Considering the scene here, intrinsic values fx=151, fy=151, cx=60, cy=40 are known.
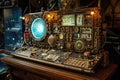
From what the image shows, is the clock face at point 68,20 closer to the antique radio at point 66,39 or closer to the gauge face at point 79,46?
the antique radio at point 66,39

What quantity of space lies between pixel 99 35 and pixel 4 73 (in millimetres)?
2690

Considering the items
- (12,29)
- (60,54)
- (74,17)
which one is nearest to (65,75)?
(60,54)

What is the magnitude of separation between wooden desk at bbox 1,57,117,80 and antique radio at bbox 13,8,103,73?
81 millimetres

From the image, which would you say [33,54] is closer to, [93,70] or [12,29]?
[93,70]

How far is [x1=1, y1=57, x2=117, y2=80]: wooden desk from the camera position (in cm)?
196

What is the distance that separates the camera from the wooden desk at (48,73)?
196cm

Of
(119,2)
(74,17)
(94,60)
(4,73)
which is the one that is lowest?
(4,73)

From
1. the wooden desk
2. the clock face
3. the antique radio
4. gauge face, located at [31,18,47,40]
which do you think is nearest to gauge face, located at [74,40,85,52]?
the antique radio

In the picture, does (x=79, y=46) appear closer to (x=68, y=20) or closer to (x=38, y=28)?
(x=68, y=20)

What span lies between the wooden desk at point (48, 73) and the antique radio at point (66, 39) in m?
0.08

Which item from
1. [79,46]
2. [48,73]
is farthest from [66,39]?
[48,73]

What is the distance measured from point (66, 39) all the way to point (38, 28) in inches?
28.3

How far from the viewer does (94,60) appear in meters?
2.11

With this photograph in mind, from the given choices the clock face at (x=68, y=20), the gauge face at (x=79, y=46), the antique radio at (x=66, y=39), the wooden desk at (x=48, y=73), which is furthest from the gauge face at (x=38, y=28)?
the gauge face at (x=79, y=46)
